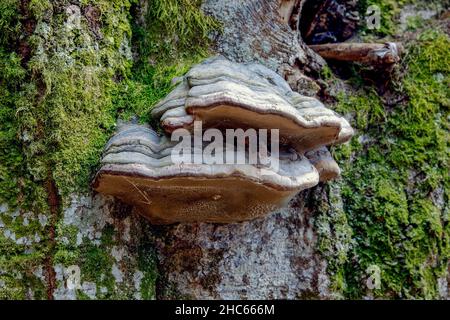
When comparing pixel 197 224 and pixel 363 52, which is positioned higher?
pixel 363 52

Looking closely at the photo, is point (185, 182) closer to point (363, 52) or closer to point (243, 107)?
point (243, 107)

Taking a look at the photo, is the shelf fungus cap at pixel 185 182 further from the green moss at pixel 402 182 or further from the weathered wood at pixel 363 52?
the weathered wood at pixel 363 52

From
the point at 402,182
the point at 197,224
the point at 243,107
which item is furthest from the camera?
the point at 402,182

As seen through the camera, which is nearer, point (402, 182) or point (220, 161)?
point (220, 161)

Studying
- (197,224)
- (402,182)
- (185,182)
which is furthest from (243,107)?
(402,182)

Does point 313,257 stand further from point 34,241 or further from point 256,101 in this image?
point 34,241

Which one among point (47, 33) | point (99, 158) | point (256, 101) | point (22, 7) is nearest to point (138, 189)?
point (99, 158)
